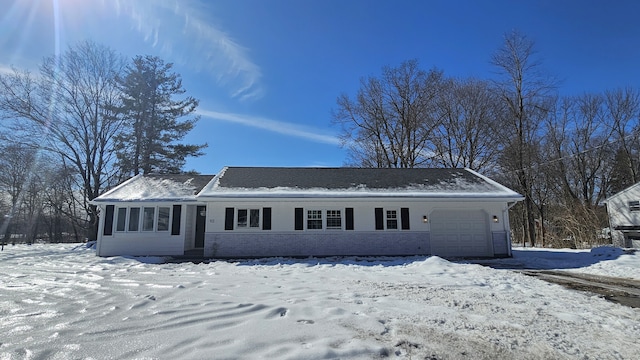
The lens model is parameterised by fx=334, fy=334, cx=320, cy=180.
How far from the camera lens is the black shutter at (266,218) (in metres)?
13.4

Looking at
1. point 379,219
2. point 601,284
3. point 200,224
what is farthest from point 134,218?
point 601,284

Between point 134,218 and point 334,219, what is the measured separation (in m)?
8.31

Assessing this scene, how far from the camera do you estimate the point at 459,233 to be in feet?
46.1

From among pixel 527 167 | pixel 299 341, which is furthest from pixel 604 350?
pixel 527 167

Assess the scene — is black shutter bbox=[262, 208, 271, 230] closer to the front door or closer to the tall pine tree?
the front door

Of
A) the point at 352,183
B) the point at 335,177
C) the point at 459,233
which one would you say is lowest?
the point at 459,233

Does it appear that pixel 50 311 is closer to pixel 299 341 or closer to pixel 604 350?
pixel 299 341

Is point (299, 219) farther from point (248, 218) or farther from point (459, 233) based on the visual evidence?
point (459, 233)

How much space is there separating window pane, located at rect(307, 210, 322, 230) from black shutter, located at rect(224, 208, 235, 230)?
3.10 m

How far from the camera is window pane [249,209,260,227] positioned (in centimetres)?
1355

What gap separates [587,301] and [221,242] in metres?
11.3

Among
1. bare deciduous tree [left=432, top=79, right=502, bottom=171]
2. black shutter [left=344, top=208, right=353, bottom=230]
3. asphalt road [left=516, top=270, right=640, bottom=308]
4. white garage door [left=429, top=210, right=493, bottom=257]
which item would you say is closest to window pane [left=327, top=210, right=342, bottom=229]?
black shutter [left=344, top=208, right=353, bottom=230]

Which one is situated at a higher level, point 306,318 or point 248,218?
point 248,218

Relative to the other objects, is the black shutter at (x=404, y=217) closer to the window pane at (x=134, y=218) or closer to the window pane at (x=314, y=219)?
the window pane at (x=314, y=219)
